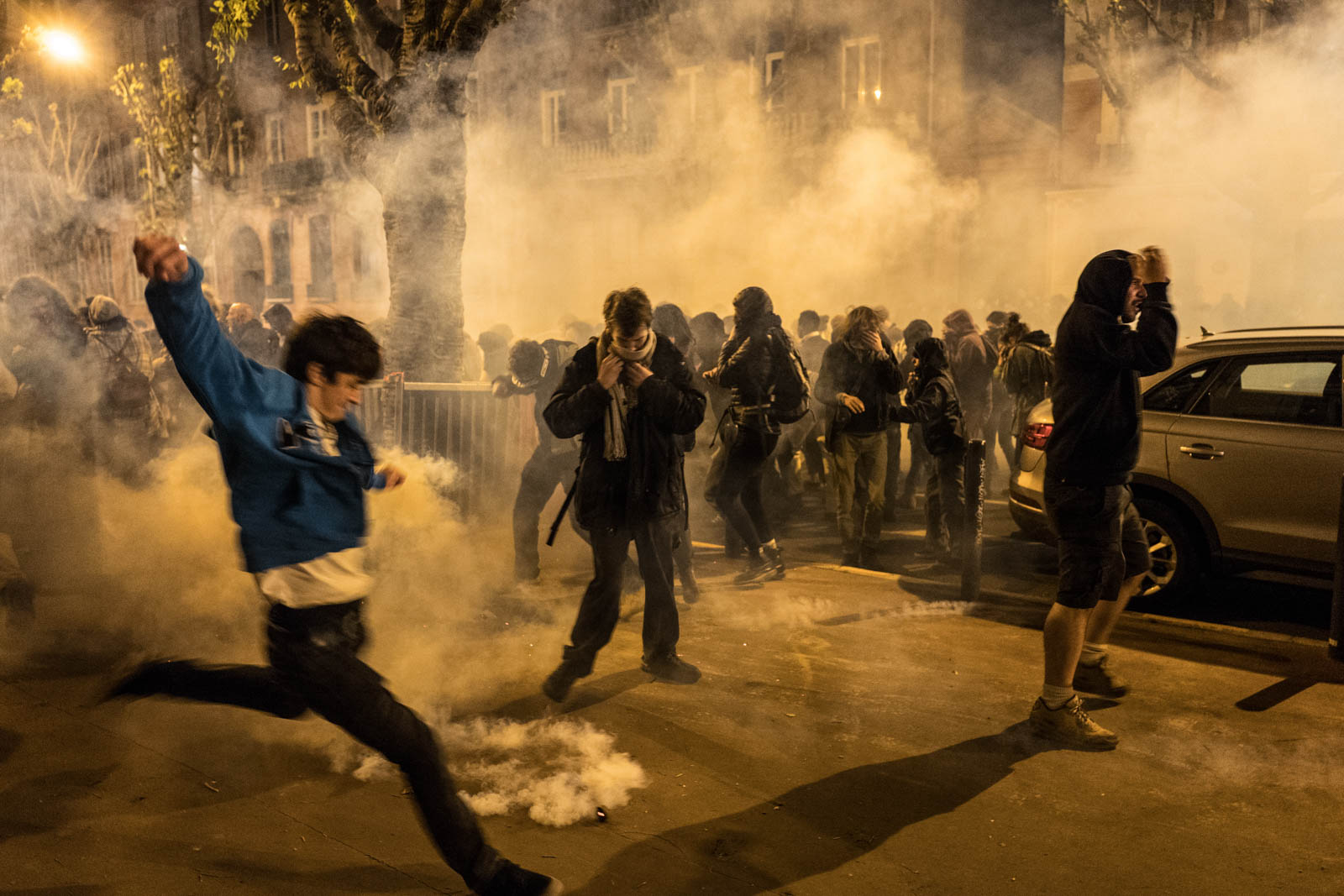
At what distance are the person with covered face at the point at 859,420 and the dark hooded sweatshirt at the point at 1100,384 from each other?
2516 mm

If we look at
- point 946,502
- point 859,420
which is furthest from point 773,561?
point 946,502

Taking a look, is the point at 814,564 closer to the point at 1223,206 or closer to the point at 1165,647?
the point at 1165,647

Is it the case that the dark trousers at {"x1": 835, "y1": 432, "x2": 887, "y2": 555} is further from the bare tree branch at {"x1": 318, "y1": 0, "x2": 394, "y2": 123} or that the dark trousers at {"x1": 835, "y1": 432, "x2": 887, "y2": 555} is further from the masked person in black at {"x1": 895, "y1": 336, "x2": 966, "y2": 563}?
the bare tree branch at {"x1": 318, "y1": 0, "x2": 394, "y2": 123}

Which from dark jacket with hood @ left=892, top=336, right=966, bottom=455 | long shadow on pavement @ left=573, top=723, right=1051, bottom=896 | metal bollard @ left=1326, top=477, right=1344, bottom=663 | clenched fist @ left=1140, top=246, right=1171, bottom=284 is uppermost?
clenched fist @ left=1140, top=246, right=1171, bottom=284

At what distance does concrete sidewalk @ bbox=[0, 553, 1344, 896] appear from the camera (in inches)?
112

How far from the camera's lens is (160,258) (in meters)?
2.32

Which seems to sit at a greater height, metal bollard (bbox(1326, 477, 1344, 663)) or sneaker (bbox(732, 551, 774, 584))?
metal bollard (bbox(1326, 477, 1344, 663))

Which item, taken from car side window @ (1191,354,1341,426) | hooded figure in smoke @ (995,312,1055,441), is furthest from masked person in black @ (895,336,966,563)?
hooded figure in smoke @ (995,312,1055,441)

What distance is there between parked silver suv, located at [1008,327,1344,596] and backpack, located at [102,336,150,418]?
18.8ft

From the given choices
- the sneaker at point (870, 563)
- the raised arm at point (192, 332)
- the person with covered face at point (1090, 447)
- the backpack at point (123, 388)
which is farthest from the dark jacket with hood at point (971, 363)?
the raised arm at point (192, 332)

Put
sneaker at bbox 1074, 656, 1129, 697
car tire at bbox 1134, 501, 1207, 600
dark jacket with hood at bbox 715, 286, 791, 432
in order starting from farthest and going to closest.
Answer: dark jacket with hood at bbox 715, 286, 791, 432 < car tire at bbox 1134, 501, 1207, 600 < sneaker at bbox 1074, 656, 1129, 697

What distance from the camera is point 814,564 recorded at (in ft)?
21.5

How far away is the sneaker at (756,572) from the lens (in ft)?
19.8

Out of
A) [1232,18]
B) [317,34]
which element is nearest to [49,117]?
[317,34]
